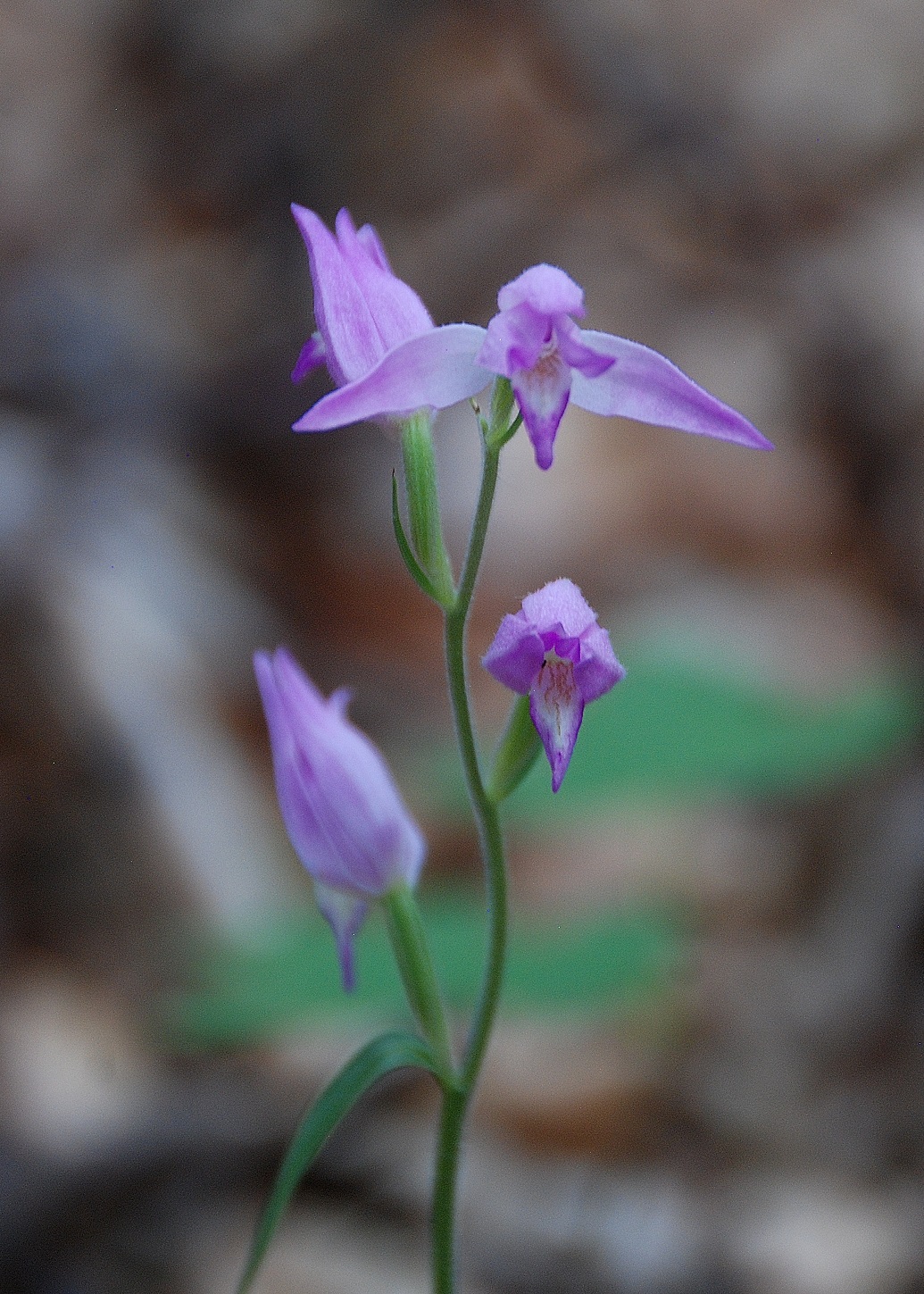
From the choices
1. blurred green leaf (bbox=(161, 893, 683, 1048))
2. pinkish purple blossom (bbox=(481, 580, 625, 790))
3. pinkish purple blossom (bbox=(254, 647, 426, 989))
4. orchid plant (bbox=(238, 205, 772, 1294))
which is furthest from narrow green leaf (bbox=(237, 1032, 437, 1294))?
blurred green leaf (bbox=(161, 893, 683, 1048))

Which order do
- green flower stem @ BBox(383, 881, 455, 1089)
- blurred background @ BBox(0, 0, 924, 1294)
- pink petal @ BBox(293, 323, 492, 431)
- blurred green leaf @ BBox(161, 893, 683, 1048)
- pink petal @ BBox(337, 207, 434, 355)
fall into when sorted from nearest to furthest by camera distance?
pink petal @ BBox(293, 323, 492, 431) < pink petal @ BBox(337, 207, 434, 355) < green flower stem @ BBox(383, 881, 455, 1089) < blurred green leaf @ BBox(161, 893, 683, 1048) < blurred background @ BBox(0, 0, 924, 1294)

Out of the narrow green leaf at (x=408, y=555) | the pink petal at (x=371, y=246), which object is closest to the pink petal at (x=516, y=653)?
the narrow green leaf at (x=408, y=555)

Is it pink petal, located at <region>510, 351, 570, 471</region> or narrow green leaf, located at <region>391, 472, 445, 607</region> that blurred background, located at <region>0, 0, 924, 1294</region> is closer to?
narrow green leaf, located at <region>391, 472, 445, 607</region>

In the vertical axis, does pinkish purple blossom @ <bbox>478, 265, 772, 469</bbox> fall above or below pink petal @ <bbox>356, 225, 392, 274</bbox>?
below

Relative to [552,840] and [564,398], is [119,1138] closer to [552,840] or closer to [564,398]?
[552,840]

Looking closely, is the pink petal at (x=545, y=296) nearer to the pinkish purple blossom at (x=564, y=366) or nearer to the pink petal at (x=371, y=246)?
the pinkish purple blossom at (x=564, y=366)

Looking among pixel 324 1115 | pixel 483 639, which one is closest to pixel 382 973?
pixel 324 1115
